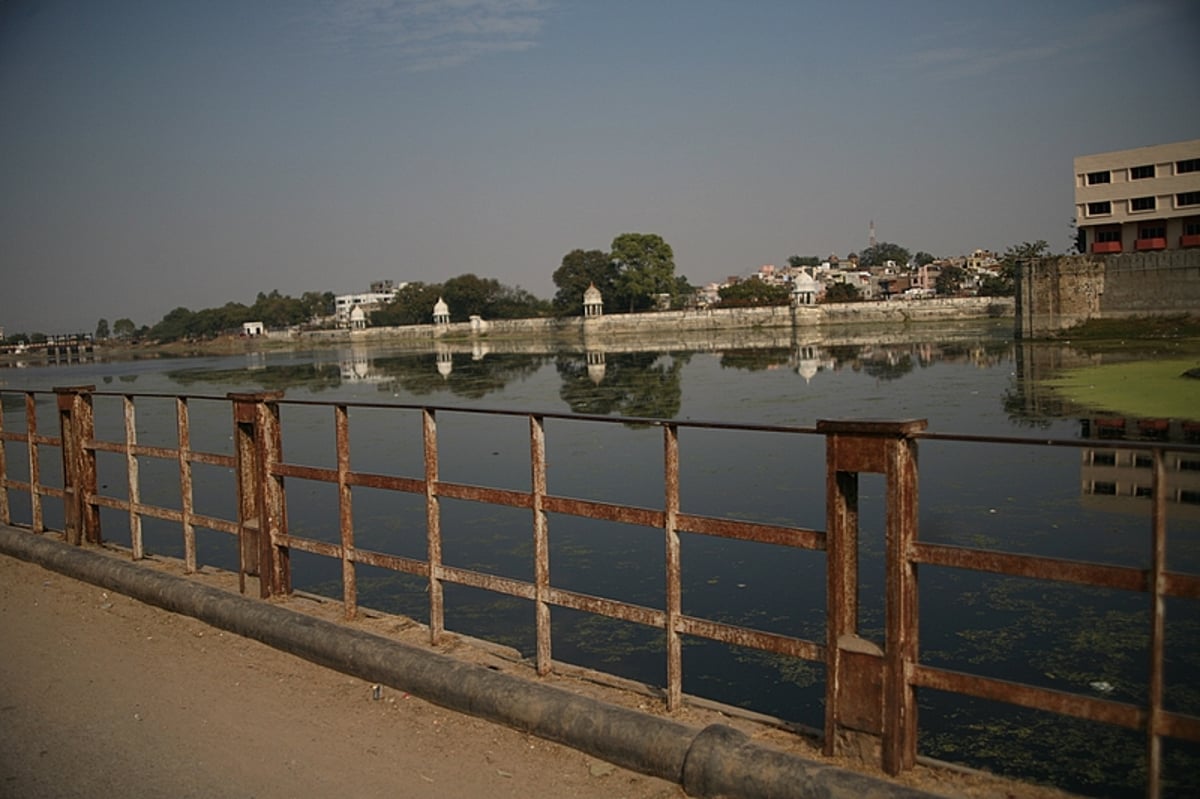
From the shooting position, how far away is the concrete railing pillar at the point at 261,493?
5.90m

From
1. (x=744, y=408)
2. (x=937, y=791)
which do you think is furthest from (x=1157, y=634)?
(x=744, y=408)

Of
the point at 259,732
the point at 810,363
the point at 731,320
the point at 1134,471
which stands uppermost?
the point at 731,320

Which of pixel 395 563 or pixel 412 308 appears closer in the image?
pixel 395 563

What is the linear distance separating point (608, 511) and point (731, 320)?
93.1 meters

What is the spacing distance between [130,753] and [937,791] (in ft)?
10.3

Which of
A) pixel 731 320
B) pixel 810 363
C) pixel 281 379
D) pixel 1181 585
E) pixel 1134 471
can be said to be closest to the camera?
pixel 1181 585

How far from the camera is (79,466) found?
25.4 ft

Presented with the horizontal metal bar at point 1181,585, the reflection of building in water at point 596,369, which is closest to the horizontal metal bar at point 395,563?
the horizontal metal bar at point 1181,585

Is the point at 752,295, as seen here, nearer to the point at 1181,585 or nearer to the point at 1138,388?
the point at 1138,388

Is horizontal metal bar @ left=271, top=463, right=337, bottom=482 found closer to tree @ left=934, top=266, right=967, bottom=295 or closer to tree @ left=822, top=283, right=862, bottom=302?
tree @ left=822, top=283, right=862, bottom=302

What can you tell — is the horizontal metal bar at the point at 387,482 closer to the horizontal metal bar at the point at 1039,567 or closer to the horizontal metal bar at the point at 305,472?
the horizontal metal bar at the point at 305,472

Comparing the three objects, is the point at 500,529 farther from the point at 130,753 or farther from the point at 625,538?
the point at 130,753

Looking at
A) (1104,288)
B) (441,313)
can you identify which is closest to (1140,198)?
(1104,288)

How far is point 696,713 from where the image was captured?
4.06 meters
